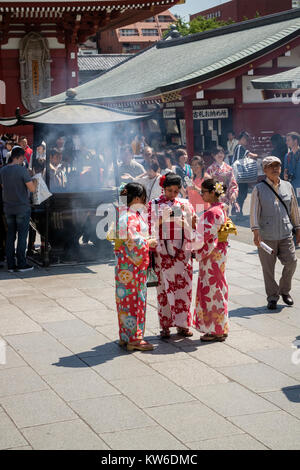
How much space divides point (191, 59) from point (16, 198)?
12.6 meters

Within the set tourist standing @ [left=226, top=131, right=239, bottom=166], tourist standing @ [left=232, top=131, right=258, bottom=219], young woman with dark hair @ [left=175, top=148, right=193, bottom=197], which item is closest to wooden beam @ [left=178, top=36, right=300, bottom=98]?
tourist standing @ [left=226, top=131, right=239, bottom=166]

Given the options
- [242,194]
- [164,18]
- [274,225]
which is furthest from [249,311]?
[164,18]

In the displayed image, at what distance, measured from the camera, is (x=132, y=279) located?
669cm

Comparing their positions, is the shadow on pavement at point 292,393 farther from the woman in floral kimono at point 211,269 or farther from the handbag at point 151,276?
the handbag at point 151,276

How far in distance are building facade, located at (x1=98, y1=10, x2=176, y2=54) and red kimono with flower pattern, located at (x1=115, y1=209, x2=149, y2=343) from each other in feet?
205

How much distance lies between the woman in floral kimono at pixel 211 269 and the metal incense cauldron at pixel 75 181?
4306 millimetres

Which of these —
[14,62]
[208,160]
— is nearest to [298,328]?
[208,160]

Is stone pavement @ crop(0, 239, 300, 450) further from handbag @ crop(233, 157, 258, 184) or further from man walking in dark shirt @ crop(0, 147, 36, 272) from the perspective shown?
handbag @ crop(233, 157, 258, 184)

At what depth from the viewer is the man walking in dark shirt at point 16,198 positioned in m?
10.5

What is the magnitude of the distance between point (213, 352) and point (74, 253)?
198 inches

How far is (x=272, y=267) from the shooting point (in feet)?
27.3

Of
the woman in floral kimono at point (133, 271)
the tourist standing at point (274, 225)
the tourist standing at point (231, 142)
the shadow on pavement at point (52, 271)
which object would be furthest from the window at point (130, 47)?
the woman in floral kimono at point (133, 271)

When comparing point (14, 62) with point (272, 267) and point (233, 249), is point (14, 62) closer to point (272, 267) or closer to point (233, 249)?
point (233, 249)

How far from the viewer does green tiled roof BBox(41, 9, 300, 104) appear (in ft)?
59.9
